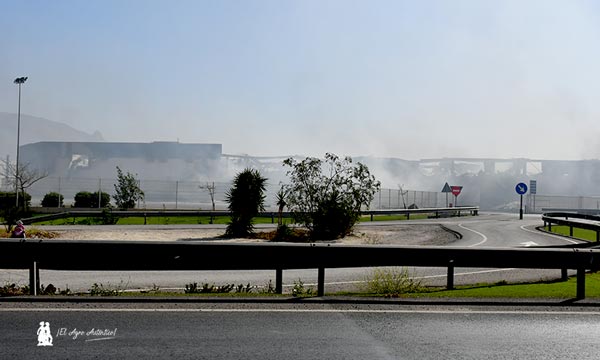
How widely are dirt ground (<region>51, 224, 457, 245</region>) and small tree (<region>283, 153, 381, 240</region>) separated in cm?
97

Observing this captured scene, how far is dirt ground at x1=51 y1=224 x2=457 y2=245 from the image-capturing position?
2716 centimetres

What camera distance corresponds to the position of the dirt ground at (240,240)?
27.2m

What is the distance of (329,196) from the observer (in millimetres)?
30531

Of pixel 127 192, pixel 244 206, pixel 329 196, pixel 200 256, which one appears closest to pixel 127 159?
pixel 127 192

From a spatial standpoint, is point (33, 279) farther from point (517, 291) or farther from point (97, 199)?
point (97, 199)

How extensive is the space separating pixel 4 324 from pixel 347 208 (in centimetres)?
2375

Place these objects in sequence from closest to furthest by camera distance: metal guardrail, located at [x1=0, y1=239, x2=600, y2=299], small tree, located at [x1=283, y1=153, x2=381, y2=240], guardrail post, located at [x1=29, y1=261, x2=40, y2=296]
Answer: guardrail post, located at [x1=29, y1=261, x2=40, y2=296], metal guardrail, located at [x1=0, y1=239, x2=600, y2=299], small tree, located at [x1=283, y1=153, x2=381, y2=240]

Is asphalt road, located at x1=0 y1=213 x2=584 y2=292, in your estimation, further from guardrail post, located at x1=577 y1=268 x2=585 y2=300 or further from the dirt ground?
the dirt ground

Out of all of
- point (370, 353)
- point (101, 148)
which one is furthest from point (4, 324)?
point (101, 148)

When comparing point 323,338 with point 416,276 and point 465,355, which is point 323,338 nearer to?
point 465,355

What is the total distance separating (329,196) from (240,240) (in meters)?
5.13

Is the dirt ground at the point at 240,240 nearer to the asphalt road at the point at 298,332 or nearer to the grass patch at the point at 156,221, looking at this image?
the grass patch at the point at 156,221

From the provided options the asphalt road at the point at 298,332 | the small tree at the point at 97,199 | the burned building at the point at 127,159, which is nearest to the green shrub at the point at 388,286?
the asphalt road at the point at 298,332

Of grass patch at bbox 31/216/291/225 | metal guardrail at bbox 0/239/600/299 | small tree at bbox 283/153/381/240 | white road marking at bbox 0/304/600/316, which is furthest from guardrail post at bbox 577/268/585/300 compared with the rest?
grass patch at bbox 31/216/291/225
